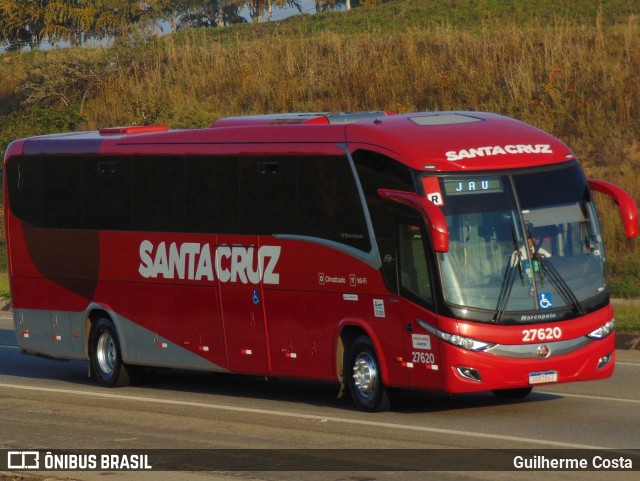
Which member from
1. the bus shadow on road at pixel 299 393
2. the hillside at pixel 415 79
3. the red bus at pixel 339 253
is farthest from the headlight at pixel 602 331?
the hillside at pixel 415 79

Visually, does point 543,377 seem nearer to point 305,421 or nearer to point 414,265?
point 414,265

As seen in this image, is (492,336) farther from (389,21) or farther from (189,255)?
(389,21)

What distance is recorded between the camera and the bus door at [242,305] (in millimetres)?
15680

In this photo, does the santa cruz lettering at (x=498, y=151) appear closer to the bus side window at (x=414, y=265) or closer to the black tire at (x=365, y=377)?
the bus side window at (x=414, y=265)

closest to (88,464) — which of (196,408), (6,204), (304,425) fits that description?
(304,425)

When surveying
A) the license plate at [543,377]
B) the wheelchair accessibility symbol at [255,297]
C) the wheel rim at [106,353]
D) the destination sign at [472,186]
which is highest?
the destination sign at [472,186]

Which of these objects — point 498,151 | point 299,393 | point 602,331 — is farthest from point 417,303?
point 299,393

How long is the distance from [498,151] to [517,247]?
44.2 inches

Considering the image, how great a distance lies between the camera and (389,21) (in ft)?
196

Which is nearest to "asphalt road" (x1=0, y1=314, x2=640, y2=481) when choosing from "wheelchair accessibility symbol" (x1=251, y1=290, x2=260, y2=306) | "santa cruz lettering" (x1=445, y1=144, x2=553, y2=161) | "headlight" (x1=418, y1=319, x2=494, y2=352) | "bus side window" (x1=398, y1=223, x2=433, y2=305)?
"headlight" (x1=418, y1=319, x2=494, y2=352)

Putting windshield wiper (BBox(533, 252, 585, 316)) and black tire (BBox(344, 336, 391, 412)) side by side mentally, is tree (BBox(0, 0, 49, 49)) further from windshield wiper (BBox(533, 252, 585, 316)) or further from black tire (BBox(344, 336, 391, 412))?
windshield wiper (BBox(533, 252, 585, 316))

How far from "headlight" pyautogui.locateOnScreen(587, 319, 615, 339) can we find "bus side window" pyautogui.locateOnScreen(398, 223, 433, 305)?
1750 mm

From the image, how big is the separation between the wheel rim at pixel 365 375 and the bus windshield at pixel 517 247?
4.96 feet

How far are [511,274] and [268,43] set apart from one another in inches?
1391
